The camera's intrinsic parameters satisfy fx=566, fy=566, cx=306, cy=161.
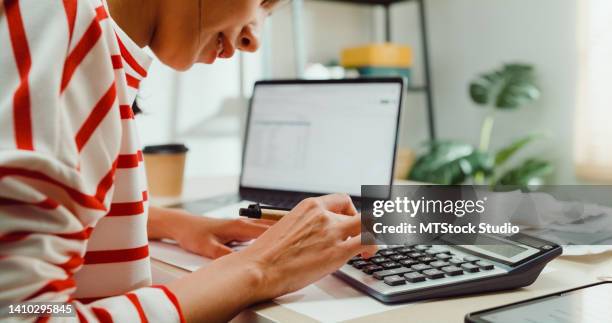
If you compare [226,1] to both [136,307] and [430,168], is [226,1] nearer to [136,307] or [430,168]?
[136,307]

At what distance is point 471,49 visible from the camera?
288cm

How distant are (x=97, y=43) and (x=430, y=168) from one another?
86.3 inches

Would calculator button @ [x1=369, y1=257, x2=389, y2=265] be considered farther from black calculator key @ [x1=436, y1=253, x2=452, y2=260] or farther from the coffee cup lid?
the coffee cup lid

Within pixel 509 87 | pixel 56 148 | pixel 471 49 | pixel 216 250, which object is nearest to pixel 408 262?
pixel 216 250

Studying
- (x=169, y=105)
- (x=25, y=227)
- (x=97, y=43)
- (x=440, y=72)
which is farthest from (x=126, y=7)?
(x=440, y=72)

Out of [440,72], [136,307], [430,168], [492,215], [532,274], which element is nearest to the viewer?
[136,307]

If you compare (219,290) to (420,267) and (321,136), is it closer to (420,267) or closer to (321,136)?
(420,267)

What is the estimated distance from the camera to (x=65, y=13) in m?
0.43

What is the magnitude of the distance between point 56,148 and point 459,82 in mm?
2760

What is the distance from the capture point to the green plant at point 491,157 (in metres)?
2.46

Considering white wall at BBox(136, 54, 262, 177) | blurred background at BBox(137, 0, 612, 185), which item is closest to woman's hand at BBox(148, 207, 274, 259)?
blurred background at BBox(137, 0, 612, 185)

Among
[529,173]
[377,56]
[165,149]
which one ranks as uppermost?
[377,56]

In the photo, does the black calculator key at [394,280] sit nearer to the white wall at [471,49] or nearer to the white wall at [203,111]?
the white wall at [203,111]

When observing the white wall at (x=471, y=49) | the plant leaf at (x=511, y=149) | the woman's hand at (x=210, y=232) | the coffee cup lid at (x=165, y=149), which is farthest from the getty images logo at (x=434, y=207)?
the white wall at (x=471, y=49)
